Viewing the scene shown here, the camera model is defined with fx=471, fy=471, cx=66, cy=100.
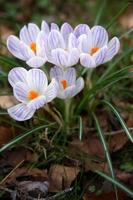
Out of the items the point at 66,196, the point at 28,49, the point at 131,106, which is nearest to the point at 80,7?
the point at 131,106

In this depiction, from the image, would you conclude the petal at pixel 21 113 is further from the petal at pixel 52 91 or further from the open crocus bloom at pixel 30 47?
the open crocus bloom at pixel 30 47

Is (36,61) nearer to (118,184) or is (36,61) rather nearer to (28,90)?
(28,90)

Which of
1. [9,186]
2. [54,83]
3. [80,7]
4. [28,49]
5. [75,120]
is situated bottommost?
[9,186]

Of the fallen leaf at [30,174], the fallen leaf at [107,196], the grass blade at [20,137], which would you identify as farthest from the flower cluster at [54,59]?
the fallen leaf at [107,196]

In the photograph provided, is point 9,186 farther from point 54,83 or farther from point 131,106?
point 131,106

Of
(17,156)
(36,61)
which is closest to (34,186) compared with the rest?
(17,156)
